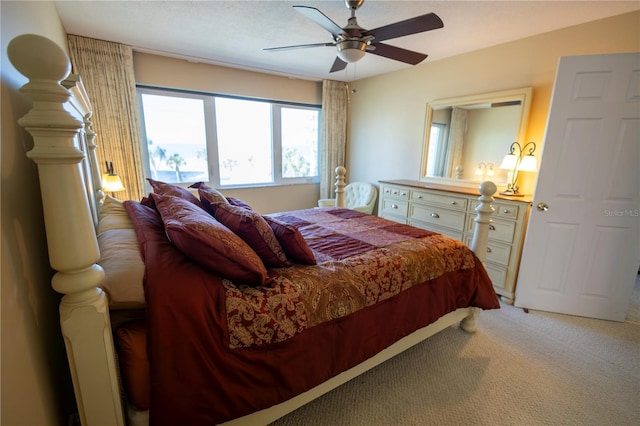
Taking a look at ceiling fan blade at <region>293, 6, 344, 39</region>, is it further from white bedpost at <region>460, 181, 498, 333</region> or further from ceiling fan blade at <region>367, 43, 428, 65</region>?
white bedpost at <region>460, 181, 498, 333</region>

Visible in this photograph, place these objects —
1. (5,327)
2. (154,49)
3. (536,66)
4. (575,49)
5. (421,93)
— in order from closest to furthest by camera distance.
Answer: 1. (5,327)
2. (575,49)
3. (536,66)
4. (154,49)
5. (421,93)

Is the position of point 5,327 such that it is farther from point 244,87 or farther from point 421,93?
point 421,93

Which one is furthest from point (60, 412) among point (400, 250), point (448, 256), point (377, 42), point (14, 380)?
point (377, 42)

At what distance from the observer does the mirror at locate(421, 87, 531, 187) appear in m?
2.89

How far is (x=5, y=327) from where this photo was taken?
0.67 meters

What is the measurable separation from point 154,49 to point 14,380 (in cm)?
356

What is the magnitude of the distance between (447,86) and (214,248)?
3534 millimetres

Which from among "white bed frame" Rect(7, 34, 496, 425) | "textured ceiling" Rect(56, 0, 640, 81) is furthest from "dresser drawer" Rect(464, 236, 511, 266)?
"white bed frame" Rect(7, 34, 496, 425)

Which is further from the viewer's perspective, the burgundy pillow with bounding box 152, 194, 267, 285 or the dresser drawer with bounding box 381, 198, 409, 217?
the dresser drawer with bounding box 381, 198, 409, 217

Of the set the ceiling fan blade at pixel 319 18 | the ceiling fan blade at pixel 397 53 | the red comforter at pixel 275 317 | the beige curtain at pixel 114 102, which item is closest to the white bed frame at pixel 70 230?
the red comforter at pixel 275 317

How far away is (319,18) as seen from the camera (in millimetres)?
1714

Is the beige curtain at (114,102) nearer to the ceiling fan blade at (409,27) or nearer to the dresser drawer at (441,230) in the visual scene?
the ceiling fan blade at (409,27)

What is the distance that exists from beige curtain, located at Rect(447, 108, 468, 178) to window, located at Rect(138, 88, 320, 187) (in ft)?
7.19

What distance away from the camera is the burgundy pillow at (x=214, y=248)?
42.8 inches
